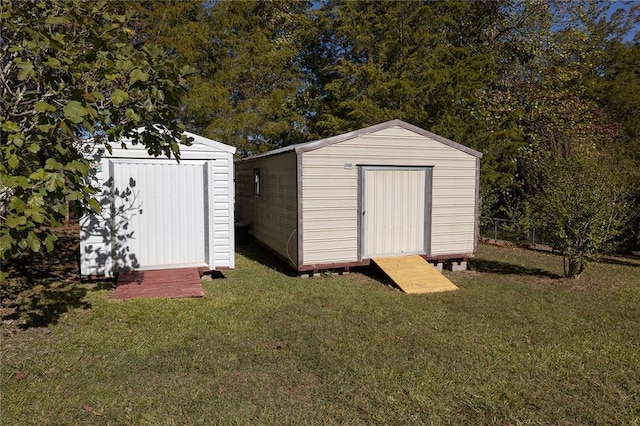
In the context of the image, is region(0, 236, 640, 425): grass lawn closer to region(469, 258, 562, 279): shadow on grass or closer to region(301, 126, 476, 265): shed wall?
region(301, 126, 476, 265): shed wall

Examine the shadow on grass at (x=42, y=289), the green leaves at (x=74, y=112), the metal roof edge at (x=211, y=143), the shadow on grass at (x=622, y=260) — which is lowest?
the shadow on grass at (x=622, y=260)

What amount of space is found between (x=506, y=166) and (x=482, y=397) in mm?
12573

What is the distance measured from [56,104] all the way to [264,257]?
684 centimetres

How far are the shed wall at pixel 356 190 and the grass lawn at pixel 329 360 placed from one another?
4.55ft

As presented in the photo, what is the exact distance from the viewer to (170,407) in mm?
3490

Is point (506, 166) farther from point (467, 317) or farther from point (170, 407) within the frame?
point (170, 407)

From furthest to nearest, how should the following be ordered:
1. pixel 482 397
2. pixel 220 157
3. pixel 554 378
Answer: pixel 220 157
pixel 554 378
pixel 482 397

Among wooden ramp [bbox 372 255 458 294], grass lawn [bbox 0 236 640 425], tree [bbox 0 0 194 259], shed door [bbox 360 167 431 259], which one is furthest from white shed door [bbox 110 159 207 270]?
wooden ramp [bbox 372 255 458 294]

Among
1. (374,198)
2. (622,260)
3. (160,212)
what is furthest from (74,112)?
(622,260)

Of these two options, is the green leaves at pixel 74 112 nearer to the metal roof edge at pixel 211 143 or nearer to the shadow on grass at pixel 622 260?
the metal roof edge at pixel 211 143

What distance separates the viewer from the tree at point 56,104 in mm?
3268

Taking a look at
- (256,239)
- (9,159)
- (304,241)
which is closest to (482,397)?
(9,159)

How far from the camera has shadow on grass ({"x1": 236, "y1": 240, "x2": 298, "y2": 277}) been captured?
8911 millimetres

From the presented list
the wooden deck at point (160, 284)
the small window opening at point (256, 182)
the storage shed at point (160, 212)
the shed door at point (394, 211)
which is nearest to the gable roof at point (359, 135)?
the shed door at point (394, 211)
